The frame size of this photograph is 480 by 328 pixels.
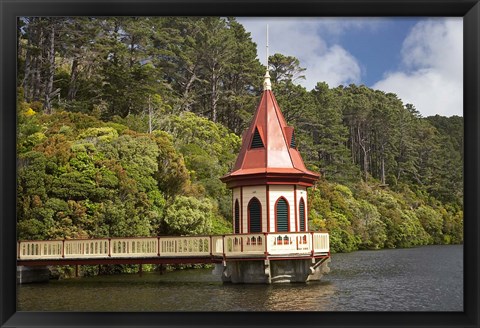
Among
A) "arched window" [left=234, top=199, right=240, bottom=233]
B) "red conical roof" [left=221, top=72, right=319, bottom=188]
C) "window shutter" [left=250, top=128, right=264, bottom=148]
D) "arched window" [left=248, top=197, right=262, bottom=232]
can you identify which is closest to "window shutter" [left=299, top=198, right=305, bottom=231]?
"red conical roof" [left=221, top=72, right=319, bottom=188]

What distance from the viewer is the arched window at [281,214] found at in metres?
19.2

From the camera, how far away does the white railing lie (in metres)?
18.5

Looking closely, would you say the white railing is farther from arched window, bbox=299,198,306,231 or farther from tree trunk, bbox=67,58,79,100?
tree trunk, bbox=67,58,79,100

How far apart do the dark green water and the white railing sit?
0.86 m

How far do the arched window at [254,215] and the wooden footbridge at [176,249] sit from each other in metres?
0.68

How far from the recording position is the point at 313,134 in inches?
2050

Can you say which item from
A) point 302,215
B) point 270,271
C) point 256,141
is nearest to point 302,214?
point 302,215

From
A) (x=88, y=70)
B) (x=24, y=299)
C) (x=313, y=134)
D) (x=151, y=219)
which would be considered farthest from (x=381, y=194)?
(x=24, y=299)

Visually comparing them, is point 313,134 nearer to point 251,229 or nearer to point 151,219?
point 151,219

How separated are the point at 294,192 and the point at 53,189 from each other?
32.3ft

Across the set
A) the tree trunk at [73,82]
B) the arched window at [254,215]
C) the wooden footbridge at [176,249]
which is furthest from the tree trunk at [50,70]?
the arched window at [254,215]
